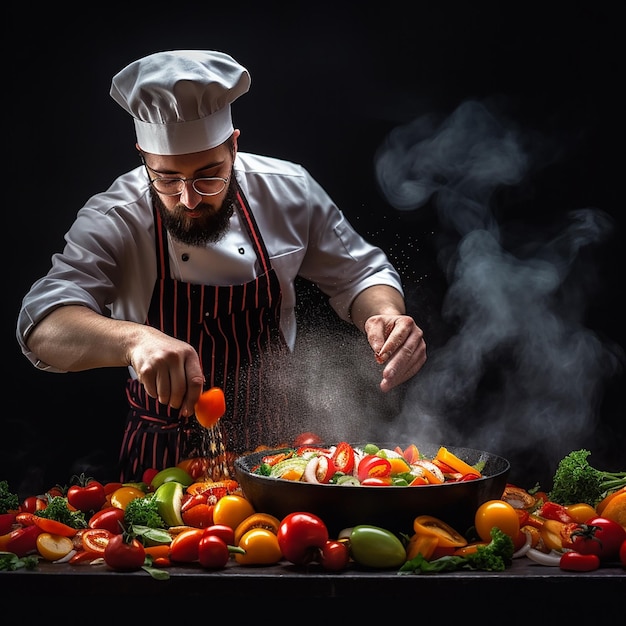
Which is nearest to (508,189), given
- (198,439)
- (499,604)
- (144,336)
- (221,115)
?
(221,115)

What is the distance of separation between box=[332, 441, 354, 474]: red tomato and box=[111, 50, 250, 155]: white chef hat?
1.08 meters

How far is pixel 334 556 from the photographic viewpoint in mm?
1803

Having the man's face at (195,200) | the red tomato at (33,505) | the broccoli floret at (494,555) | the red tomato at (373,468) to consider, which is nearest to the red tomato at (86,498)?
the red tomato at (33,505)

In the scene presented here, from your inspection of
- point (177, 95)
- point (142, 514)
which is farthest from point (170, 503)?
point (177, 95)

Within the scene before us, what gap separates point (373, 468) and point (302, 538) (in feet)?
1.02

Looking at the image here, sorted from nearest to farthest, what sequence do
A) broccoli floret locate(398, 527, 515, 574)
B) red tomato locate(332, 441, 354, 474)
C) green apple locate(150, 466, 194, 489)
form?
broccoli floret locate(398, 527, 515, 574), red tomato locate(332, 441, 354, 474), green apple locate(150, 466, 194, 489)

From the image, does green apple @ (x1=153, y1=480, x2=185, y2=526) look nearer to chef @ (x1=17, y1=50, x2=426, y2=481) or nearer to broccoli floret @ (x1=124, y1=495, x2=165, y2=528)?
broccoli floret @ (x1=124, y1=495, x2=165, y2=528)

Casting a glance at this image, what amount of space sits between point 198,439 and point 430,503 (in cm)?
127

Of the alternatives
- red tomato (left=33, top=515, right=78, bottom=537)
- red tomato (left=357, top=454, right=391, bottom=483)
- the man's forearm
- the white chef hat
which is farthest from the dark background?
red tomato (left=33, top=515, right=78, bottom=537)

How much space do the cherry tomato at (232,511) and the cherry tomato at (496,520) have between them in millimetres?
555

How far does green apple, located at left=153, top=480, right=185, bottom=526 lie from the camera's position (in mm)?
2133

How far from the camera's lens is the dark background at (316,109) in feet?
11.1

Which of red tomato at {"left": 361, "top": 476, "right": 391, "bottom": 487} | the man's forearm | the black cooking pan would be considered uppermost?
the man's forearm

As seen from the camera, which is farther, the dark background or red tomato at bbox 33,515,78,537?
the dark background
